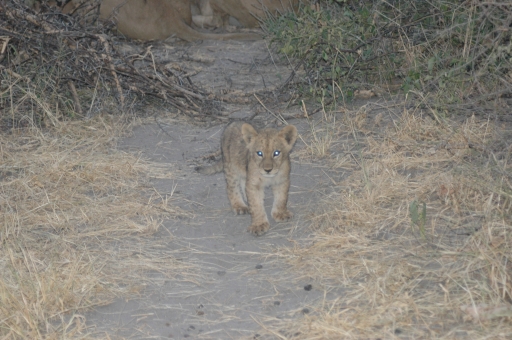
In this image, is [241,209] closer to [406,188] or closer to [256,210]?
Answer: [256,210]

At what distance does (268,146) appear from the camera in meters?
5.44

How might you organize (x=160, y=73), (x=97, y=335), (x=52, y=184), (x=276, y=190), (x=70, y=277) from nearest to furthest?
(x=97, y=335)
(x=70, y=277)
(x=276, y=190)
(x=52, y=184)
(x=160, y=73)

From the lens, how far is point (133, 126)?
8.00 m

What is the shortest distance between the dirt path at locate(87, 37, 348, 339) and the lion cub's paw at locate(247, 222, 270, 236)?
4cm

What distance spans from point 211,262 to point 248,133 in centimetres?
111

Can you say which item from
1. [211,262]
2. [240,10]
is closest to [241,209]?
[211,262]

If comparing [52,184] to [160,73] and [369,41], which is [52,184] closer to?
[160,73]

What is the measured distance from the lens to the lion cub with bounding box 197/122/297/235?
5.44 m

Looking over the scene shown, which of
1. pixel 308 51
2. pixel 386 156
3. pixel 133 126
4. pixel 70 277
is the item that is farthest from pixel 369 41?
pixel 70 277

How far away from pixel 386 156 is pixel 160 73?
319 centimetres

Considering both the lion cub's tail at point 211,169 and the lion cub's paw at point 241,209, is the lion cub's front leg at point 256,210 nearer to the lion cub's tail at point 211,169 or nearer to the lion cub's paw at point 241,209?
the lion cub's paw at point 241,209

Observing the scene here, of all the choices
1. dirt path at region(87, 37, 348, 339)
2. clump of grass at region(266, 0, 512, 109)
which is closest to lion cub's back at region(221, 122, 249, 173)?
dirt path at region(87, 37, 348, 339)

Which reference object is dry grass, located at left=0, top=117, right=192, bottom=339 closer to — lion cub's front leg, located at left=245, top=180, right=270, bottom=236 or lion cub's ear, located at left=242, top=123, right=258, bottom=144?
lion cub's front leg, located at left=245, top=180, right=270, bottom=236

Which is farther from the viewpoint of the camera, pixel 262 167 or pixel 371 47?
pixel 371 47
